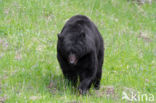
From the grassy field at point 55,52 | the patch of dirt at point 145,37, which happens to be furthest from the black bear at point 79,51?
the patch of dirt at point 145,37

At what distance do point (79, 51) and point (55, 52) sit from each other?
274 cm

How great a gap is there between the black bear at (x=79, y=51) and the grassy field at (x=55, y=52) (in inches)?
12.9

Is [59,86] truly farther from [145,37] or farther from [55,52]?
[145,37]

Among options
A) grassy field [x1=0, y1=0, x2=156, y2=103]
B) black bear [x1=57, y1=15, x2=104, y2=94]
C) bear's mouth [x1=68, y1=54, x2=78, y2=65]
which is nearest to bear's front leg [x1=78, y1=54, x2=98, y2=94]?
black bear [x1=57, y1=15, x2=104, y2=94]

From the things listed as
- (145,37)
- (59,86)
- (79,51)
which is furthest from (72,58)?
(145,37)

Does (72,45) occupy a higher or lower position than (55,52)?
higher

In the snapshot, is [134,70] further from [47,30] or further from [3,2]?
[3,2]

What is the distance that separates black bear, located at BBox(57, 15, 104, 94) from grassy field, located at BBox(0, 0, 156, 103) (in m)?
0.33

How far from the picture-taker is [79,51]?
670 cm

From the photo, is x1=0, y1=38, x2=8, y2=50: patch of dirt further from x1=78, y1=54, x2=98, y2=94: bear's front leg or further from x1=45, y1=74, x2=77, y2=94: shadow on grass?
x1=78, y1=54, x2=98, y2=94: bear's front leg

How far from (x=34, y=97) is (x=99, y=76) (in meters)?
2.29

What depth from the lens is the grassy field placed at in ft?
22.8

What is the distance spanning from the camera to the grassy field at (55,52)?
6946 millimetres

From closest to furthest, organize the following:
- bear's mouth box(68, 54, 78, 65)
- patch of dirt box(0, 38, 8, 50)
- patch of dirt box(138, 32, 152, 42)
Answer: bear's mouth box(68, 54, 78, 65)
patch of dirt box(0, 38, 8, 50)
patch of dirt box(138, 32, 152, 42)
